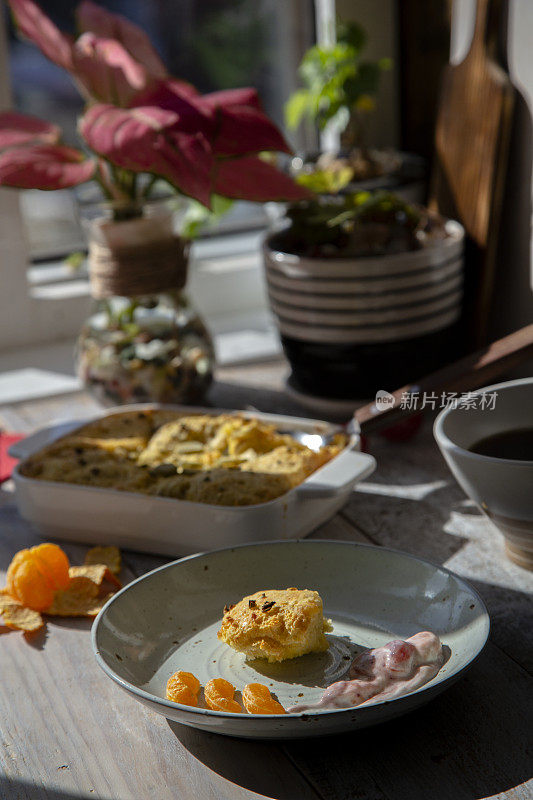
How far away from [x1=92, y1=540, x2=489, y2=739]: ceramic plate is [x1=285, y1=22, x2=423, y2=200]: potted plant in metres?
0.66

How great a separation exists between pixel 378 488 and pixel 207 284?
0.72 metres

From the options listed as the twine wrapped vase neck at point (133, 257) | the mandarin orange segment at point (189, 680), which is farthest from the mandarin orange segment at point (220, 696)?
the twine wrapped vase neck at point (133, 257)

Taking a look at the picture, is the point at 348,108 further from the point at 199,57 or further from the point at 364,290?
the point at 364,290

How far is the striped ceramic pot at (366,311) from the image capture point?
0.92 m

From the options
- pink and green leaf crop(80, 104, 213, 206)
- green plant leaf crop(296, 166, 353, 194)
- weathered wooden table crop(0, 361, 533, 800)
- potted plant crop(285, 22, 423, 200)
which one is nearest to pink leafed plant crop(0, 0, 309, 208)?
pink and green leaf crop(80, 104, 213, 206)

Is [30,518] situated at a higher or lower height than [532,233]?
lower

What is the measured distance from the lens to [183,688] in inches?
21.1

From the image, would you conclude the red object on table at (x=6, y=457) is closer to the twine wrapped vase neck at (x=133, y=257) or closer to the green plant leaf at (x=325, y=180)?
the twine wrapped vase neck at (x=133, y=257)

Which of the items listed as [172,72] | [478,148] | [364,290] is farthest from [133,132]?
[172,72]

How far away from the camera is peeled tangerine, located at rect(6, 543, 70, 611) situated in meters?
0.67

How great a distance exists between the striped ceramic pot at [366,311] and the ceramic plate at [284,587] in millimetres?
332

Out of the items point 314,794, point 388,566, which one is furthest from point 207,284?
point 314,794

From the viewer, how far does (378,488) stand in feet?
2.77

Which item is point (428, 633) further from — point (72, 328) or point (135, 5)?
point (135, 5)
